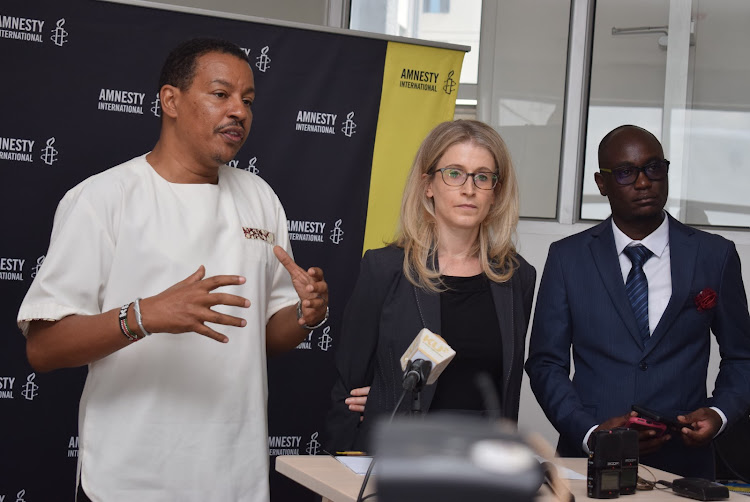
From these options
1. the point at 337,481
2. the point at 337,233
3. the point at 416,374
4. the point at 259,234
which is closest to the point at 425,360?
the point at 416,374

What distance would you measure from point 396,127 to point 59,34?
1533 millimetres

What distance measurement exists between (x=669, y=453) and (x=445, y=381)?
0.78 metres

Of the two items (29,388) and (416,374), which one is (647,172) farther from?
(29,388)

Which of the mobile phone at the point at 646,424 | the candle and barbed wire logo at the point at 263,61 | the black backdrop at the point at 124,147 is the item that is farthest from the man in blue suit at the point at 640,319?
the candle and barbed wire logo at the point at 263,61

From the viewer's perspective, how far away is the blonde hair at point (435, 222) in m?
2.51

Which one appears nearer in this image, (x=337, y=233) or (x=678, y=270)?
(x=678, y=270)

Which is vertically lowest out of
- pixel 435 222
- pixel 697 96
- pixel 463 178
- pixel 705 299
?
pixel 705 299

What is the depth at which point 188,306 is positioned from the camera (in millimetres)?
1938

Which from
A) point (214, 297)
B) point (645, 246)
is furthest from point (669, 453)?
point (214, 297)

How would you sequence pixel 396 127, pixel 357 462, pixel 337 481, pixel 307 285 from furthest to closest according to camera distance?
pixel 396 127
pixel 307 285
pixel 357 462
pixel 337 481

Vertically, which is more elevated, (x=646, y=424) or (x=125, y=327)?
(x=125, y=327)

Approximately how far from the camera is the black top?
7.66 ft

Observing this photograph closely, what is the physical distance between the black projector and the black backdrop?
314 cm

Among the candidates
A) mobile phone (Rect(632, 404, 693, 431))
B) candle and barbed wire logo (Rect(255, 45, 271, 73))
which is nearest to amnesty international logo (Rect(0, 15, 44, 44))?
candle and barbed wire logo (Rect(255, 45, 271, 73))
